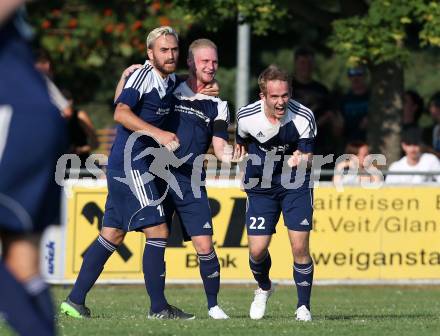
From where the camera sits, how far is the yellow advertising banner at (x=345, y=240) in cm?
1476

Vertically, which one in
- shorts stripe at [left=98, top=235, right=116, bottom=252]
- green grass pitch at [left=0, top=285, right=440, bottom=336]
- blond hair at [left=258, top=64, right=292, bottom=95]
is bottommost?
green grass pitch at [left=0, top=285, right=440, bottom=336]

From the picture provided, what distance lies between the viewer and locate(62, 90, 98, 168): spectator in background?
50.7ft

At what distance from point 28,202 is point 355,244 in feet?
35.1

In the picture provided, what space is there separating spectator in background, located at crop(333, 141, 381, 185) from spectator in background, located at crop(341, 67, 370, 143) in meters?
0.92

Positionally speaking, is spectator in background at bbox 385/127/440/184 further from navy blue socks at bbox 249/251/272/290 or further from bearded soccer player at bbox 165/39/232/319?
bearded soccer player at bbox 165/39/232/319

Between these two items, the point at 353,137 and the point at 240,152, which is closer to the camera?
the point at 240,152

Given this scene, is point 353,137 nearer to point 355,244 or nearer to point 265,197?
point 355,244

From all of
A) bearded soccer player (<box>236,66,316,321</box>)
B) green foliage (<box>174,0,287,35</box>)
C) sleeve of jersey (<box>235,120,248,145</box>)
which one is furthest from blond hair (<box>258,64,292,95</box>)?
green foliage (<box>174,0,287,35</box>)

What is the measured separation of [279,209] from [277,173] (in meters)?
0.34

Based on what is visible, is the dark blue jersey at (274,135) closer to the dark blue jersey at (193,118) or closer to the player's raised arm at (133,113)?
the dark blue jersey at (193,118)

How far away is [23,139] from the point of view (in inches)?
175

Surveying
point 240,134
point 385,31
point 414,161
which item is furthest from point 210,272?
point 385,31

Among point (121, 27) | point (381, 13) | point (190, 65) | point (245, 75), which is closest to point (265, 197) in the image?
point (190, 65)

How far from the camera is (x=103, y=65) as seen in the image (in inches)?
957
